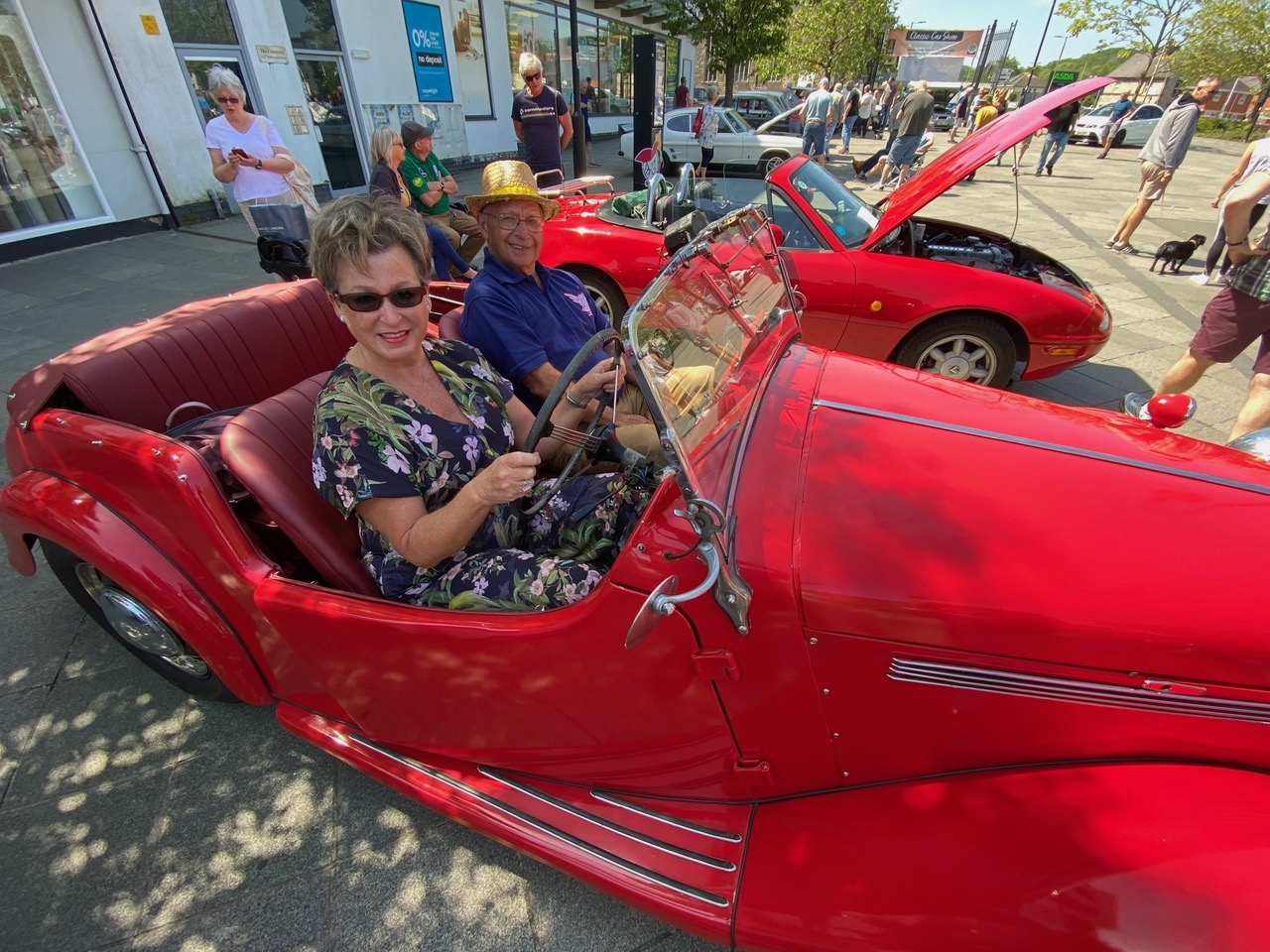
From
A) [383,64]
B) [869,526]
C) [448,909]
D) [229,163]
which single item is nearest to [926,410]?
[869,526]

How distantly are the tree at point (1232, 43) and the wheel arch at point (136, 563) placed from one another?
37.8 meters

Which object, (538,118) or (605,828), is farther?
(538,118)

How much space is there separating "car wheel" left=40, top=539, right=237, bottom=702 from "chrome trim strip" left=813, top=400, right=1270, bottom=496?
2.19m

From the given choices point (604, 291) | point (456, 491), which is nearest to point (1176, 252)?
point (604, 291)

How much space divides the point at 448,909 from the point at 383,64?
41.8ft

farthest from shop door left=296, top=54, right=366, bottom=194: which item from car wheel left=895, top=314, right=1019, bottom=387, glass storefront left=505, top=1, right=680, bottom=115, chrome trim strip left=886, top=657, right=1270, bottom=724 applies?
chrome trim strip left=886, top=657, right=1270, bottom=724

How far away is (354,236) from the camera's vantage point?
61.3 inches

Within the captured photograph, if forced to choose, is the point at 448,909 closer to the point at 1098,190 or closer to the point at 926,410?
the point at 926,410

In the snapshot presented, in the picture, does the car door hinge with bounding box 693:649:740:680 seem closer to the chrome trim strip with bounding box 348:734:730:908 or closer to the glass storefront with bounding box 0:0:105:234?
the chrome trim strip with bounding box 348:734:730:908

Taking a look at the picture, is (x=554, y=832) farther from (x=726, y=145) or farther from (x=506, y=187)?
(x=726, y=145)

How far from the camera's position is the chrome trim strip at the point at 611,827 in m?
1.42

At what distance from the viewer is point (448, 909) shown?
1.70 metres

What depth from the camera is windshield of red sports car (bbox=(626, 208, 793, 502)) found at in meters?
1.28

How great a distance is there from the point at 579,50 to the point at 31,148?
1424 centimetres
